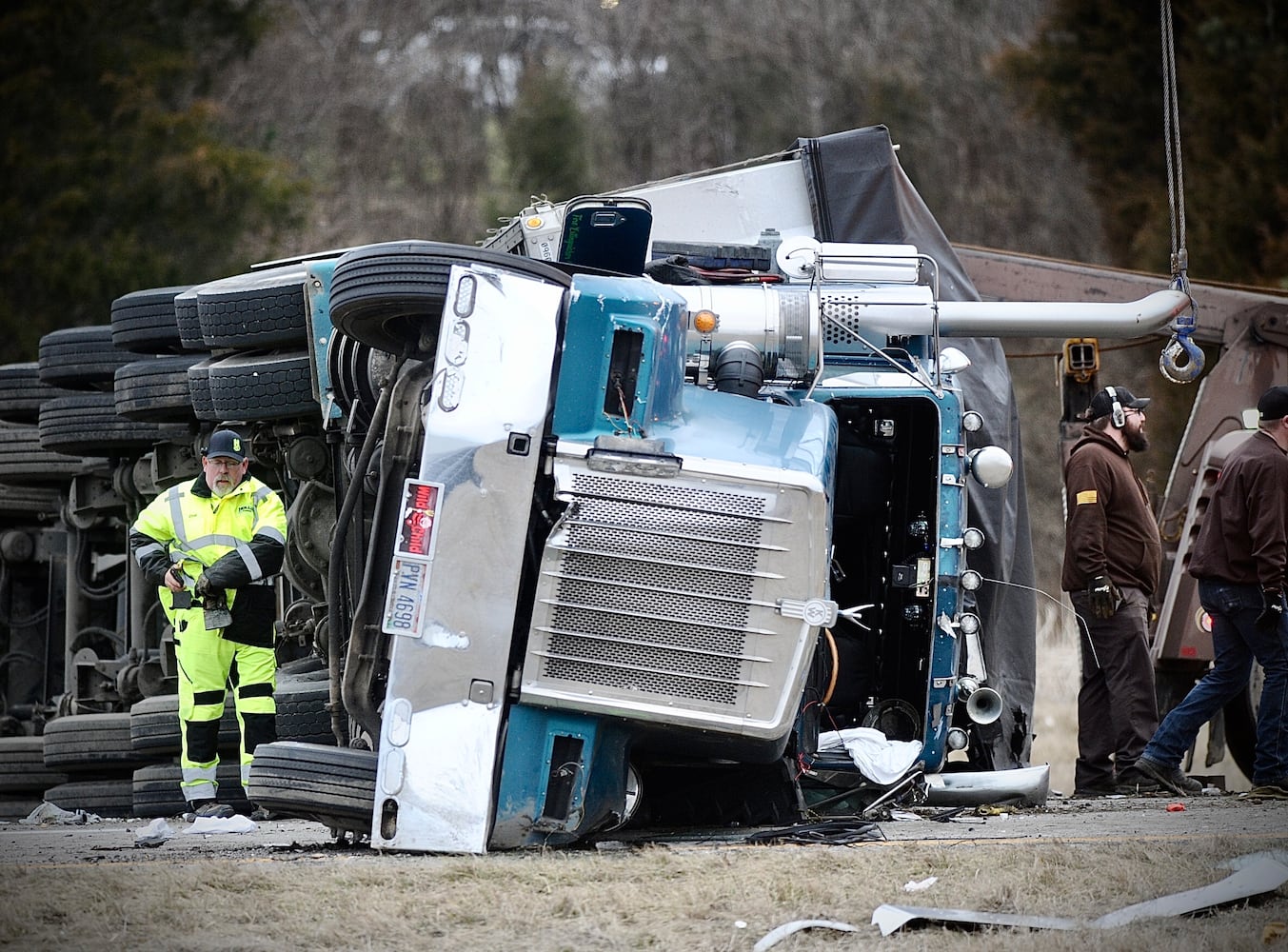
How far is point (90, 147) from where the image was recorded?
69.5ft

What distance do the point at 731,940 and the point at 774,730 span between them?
110 cm

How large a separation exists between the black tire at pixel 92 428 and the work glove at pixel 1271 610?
5026 mm

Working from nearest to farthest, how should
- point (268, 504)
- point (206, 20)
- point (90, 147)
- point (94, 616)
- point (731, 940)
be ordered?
point (731, 940), point (268, 504), point (94, 616), point (90, 147), point (206, 20)

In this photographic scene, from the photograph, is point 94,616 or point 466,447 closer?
point 466,447

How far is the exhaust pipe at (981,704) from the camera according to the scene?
666 cm

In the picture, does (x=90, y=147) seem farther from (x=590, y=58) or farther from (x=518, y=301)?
(x=518, y=301)

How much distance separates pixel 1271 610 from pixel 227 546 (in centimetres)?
428

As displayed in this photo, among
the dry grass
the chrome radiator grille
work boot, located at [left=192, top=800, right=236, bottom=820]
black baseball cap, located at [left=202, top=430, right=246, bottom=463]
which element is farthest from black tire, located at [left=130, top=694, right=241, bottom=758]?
the chrome radiator grille

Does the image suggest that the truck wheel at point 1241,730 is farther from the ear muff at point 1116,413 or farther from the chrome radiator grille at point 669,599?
the chrome radiator grille at point 669,599


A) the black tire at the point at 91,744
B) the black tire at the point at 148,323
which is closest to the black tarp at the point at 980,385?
the black tire at the point at 148,323

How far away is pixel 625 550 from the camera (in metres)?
4.98

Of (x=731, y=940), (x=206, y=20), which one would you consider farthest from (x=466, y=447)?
(x=206, y=20)

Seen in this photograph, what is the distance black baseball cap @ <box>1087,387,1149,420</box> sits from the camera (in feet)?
26.4

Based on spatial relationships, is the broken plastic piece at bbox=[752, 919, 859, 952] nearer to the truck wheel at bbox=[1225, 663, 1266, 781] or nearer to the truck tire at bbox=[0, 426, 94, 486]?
the truck wheel at bbox=[1225, 663, 1266, 781]
